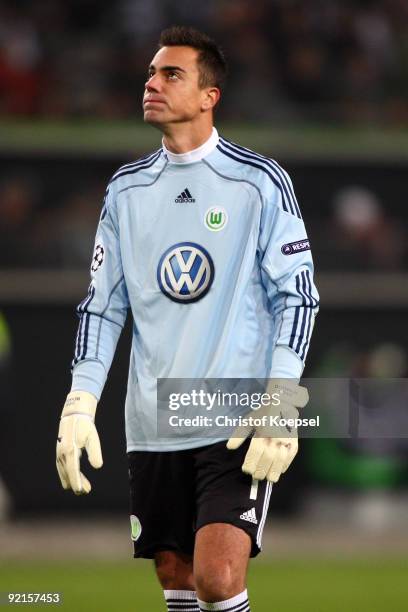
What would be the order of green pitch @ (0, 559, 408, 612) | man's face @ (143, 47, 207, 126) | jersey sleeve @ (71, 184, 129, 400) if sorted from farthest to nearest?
1. green pitch @ (0, 559, 408, 612)
2. jersey sleeve @ (71, 184, 129, 400)
3. man's face @ (143, 47, 207, 126)

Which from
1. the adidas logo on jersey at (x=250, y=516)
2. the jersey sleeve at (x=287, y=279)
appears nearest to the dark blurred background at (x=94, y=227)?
the jersey sleeve at (x=287, y=279)

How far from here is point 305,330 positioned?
5027mm

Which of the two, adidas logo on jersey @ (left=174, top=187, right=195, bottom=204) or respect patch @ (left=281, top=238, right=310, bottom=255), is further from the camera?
adidas logo on jersey @ (left=174, top=187, right=195, bottom=204)

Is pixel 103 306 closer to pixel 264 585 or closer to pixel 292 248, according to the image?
pixel 292 248

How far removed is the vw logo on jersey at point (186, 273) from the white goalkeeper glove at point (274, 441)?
500 millimetres

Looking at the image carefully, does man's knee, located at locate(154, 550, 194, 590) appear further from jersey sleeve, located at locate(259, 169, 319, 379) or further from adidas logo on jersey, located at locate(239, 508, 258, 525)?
jersey sleeve, located at locate(259, 169, 319, 379)

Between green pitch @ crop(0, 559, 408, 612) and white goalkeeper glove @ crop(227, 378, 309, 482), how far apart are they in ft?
12.2

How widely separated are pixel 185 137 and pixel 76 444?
1.27 m

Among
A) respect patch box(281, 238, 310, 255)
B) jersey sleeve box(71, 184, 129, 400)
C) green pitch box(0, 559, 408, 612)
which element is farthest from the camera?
green pitch box(0, 559, 408, 612)

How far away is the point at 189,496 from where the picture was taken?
204 inches

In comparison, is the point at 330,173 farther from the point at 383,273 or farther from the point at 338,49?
the point at 338,49

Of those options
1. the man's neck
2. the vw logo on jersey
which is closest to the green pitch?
the vw logo on jersey

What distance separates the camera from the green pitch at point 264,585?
8.89 meters

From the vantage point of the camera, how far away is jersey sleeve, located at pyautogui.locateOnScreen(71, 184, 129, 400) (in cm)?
531
